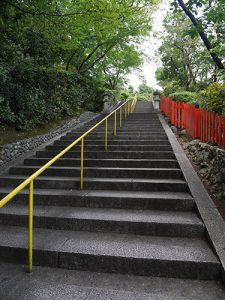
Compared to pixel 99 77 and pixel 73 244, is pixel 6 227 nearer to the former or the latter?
pixel 73 244

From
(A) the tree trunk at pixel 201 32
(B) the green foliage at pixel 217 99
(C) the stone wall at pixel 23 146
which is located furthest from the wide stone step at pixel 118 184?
(A) the tree trunk at pixel 201 32

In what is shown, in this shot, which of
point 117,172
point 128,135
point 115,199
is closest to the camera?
point 115,199

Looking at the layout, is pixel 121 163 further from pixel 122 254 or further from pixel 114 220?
A: pixel 122 254

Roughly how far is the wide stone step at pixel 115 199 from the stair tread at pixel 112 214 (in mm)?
107

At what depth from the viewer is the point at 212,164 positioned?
4844 mm

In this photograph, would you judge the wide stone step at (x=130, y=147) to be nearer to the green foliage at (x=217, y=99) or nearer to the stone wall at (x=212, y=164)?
the stone wall at (x=212, y=164)

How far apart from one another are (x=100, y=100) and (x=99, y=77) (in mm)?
2602

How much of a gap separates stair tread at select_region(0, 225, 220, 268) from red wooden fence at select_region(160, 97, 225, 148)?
2.38m

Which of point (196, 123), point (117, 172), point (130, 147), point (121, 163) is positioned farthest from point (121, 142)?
point (117, 172)

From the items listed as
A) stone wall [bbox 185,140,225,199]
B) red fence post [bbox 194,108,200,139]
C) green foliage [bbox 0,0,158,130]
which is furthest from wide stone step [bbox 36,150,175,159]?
green foliage [bbox 0,0,158,130]

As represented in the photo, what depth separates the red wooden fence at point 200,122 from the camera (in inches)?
199

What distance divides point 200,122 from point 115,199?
3.49 metres

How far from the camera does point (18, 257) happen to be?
3.08 metres

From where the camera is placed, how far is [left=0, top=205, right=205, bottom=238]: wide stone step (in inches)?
135
